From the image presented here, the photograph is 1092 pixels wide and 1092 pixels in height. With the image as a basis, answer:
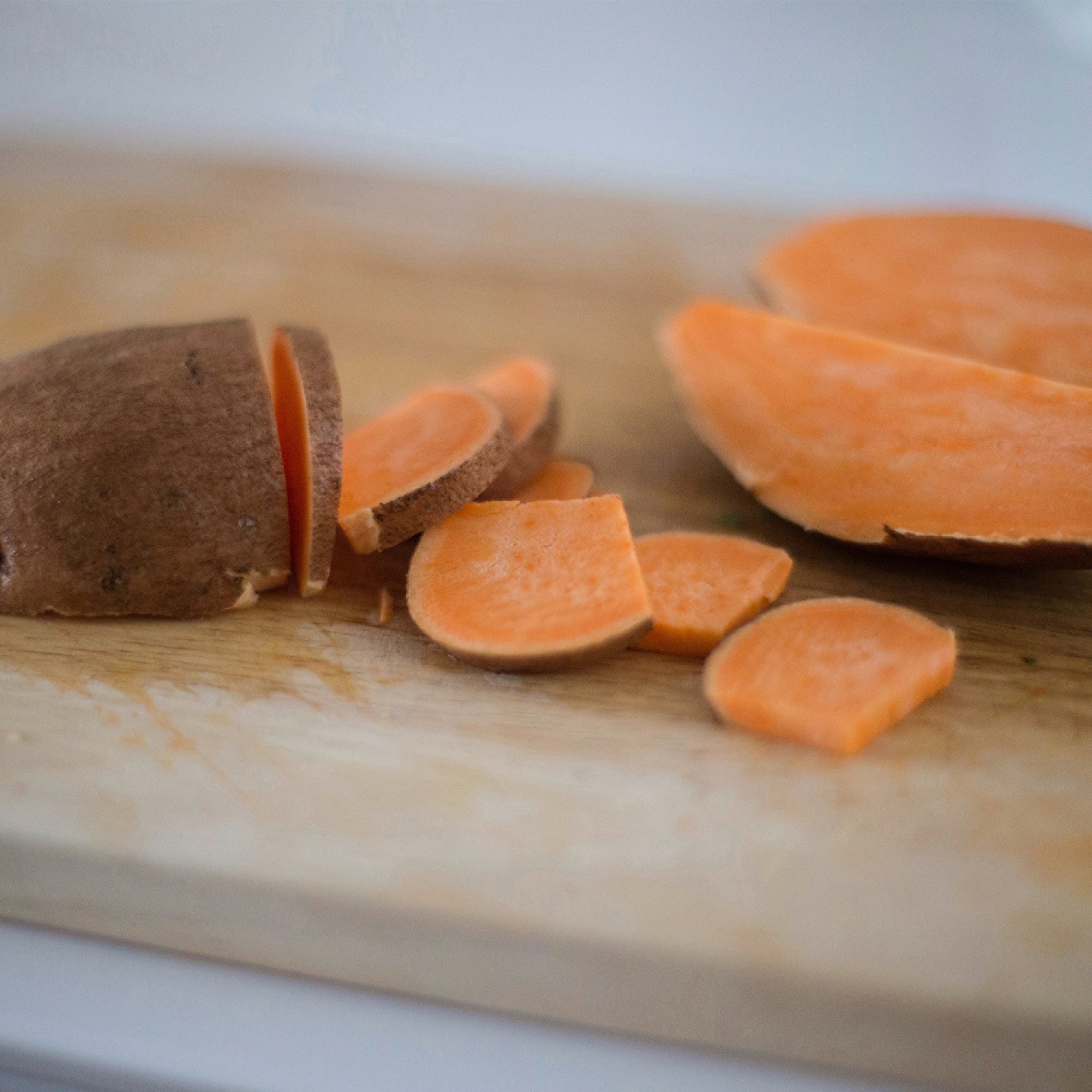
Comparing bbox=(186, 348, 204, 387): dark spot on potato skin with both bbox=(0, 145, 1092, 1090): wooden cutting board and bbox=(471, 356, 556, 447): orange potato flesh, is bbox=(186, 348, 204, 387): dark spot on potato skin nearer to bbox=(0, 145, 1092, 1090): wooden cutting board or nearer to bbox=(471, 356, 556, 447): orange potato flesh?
bbox=(0, 145, 1092, 1090): wooden cutting board

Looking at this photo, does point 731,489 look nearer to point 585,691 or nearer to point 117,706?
point 585,691

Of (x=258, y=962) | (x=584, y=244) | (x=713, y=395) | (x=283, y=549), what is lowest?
(x=258, y=962)

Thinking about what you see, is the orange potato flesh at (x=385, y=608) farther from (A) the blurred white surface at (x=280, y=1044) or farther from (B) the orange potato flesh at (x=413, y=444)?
(A) the blurred white surface at (x=280, y=1044)

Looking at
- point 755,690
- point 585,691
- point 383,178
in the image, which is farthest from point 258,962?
point 383,178

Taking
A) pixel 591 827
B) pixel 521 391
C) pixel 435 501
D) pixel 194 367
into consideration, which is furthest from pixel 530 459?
pixel 591 827

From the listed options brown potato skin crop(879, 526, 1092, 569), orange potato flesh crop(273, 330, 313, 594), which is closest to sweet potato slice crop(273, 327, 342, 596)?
orange potato flesh crop(273, 330, 313, 594)
